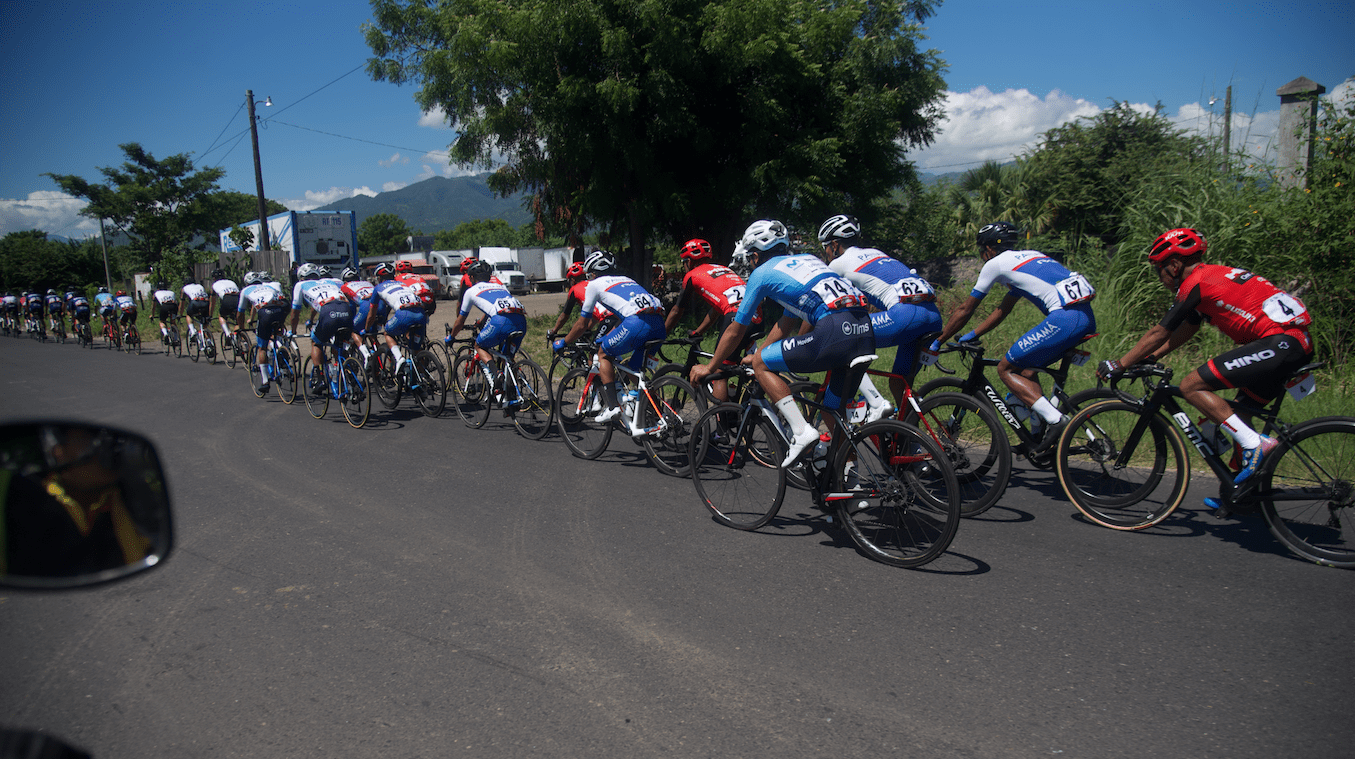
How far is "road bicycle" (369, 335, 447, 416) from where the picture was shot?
30.0 feet

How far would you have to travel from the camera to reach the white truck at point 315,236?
28.9m

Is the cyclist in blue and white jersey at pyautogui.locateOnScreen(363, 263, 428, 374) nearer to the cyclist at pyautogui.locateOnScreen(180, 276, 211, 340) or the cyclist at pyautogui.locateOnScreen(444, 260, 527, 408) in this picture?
the cyclist at pyautogui.locateOnScreen(444, 260, 527, 408)

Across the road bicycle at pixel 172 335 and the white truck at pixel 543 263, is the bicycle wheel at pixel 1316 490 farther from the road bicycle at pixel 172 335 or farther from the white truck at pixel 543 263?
the white truck at pixel 543 263

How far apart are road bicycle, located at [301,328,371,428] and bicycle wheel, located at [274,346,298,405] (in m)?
0.60

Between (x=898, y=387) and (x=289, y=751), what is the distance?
4.44m

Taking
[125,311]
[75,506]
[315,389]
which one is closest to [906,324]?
[75,506]

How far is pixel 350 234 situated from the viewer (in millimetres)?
31172

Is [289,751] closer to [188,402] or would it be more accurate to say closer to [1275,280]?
[188,402]

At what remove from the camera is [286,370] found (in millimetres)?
10805

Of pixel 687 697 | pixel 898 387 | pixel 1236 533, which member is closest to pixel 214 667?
pixel 687 697

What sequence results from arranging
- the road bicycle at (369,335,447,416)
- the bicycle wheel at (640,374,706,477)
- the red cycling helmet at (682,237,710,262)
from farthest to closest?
1. the road bicycle at (369,335,447,416)
2. the red cycling helmet at (682,237,710,262)
3. the bicycle wheel at (640,374,706,477)

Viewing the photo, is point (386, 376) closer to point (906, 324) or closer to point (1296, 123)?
point (906, 324)

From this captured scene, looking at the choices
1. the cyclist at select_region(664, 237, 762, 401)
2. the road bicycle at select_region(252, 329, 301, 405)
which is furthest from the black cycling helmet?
the road bicycle at select_region(252, 329, 301, 405)

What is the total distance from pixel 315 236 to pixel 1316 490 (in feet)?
105
